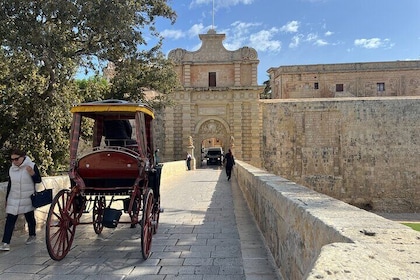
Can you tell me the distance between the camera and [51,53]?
8445 mm

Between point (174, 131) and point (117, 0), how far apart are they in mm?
18515

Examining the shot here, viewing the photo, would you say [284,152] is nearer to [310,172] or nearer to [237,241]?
[310,172]

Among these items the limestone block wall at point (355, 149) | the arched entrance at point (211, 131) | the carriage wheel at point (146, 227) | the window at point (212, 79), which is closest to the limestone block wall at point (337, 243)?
the carriage wheel at point (146, 227)

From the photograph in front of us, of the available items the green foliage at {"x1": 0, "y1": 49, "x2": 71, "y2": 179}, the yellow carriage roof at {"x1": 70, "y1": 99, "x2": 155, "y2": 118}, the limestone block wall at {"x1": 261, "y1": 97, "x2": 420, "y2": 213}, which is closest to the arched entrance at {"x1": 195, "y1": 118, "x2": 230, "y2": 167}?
the limestone block wall at {"x1": 261, "y1": 97, "x2": 420, "y2": 213}

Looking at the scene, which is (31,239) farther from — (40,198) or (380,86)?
(380,86)

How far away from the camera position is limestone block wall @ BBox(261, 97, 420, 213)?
78.2ft

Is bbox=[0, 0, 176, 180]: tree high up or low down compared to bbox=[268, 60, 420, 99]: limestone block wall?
down

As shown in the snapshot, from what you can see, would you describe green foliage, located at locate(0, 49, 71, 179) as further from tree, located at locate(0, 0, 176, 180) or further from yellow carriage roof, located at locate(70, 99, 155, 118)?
yellow carriage roof, located at locate(70, 99, 155, 118)

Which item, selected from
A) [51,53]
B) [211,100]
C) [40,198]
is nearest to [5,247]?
[40,198]

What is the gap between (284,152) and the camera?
25156mm

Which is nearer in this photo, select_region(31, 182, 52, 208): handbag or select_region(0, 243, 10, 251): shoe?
select_region(0, 243, 10, 251): shoe

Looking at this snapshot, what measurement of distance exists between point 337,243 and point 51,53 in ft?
27.8

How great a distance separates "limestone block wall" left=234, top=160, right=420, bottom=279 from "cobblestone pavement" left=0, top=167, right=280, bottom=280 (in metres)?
0.55

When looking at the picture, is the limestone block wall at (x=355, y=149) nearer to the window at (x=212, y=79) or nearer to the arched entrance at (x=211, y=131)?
the arched entrance at (x=211, y=131)
